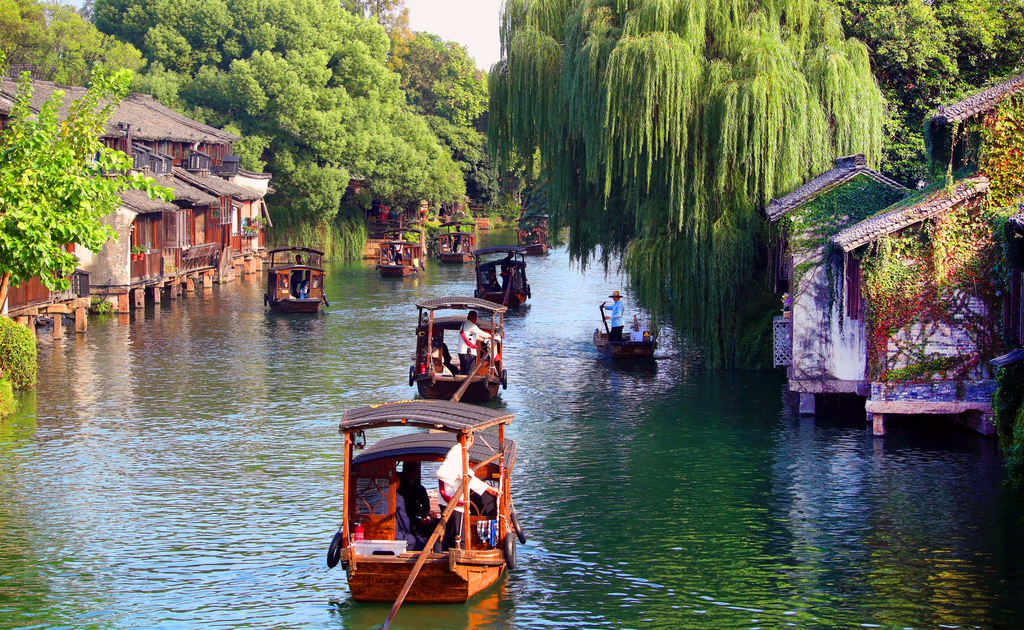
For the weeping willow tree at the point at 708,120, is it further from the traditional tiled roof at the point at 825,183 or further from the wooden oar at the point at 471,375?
the wooden oar at the point at 471,375

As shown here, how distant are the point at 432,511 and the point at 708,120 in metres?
15.8

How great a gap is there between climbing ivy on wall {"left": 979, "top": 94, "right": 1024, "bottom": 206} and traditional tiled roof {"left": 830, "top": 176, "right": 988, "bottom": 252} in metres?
0.31

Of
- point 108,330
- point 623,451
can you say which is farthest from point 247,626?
point 108,330

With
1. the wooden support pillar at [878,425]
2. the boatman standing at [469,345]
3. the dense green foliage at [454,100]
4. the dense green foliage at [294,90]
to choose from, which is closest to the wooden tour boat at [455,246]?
the dense green foliage at [294,90]

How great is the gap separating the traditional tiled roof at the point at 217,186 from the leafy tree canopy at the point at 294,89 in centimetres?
739

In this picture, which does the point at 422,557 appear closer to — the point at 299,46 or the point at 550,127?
the point at 550,127

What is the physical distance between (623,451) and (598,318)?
2030 cm

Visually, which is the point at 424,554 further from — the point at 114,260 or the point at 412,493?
the point at 114,260

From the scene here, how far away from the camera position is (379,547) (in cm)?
1299

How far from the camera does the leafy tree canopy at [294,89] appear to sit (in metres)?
66.1

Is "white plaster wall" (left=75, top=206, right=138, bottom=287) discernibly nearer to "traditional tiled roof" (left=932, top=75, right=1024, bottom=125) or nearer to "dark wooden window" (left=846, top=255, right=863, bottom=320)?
"dark wooden window" (left=846, top=255, right=863, bottom=320)

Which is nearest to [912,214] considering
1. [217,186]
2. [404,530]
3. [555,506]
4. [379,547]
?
[555,506]

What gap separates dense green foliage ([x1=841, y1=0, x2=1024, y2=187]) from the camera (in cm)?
3206

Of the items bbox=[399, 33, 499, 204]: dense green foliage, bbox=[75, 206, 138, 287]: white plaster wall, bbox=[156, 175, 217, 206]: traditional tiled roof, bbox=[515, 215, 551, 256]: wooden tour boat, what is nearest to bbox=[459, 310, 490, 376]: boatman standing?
bbox=[75, 206, 138, 287]: white plaster wall
